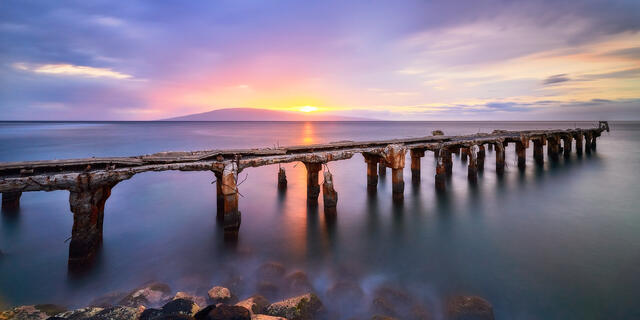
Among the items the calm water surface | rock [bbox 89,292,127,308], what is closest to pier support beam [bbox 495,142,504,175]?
the calm water surface

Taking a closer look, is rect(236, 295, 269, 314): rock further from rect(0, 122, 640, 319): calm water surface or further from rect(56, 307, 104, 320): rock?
rect(56, 307, 104, 320): rock

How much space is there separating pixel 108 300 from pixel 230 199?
4410 millimetres

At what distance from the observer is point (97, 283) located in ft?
27.7

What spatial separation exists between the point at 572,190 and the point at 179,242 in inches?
924

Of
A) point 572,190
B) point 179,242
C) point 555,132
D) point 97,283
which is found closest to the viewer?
point 97,283

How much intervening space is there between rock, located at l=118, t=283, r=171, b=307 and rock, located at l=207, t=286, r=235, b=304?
117 centimetres

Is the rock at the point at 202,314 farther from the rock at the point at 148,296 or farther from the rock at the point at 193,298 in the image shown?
the rock at the point at 148,296

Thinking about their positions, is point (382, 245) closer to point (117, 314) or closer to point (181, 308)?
point (181, 308)

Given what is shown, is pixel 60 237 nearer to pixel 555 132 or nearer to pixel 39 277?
pixel 39 277

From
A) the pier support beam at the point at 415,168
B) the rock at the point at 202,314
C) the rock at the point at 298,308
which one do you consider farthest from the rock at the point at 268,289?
the pier support beam at the point at 415,168

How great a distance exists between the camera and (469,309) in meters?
7.02

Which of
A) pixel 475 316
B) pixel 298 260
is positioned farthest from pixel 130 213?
pixel 475 316

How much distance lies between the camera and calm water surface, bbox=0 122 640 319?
814 cm

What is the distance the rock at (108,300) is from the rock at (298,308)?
13.8 feet
